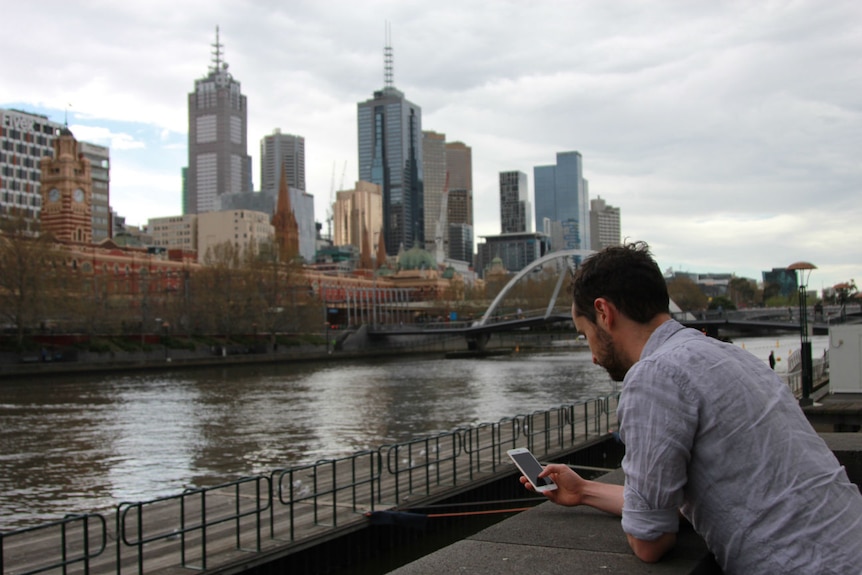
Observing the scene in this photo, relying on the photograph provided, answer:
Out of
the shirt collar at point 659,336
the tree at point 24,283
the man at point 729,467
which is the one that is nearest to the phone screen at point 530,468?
the man at point 729,467

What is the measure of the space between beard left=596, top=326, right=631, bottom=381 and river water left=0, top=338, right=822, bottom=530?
14735 mm

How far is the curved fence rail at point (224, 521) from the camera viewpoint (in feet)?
31.7

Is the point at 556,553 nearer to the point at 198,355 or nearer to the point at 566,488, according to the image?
the point at 566,488

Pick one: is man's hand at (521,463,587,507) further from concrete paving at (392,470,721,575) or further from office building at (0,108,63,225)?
office building at (0,108,63,225)

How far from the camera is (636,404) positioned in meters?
2.62

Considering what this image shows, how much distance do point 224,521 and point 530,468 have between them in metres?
7.79

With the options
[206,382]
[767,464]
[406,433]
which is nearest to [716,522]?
[767,464]

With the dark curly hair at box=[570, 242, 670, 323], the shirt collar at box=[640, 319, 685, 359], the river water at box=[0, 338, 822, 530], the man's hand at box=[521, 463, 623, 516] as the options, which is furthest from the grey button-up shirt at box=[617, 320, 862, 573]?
the river water at box=[0, 338, 822, 530]

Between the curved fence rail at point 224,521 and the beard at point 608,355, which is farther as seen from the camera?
the curved fence rail at point 224,521

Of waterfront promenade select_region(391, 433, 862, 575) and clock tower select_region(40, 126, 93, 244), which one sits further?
clock tower select_region(40, 126, 93, 244)

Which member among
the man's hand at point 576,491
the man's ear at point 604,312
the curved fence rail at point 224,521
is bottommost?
the curved fence rail at point 224,521

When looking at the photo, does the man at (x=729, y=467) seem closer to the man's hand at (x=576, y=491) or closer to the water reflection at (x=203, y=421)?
the man's hand at (x=576, y=491)

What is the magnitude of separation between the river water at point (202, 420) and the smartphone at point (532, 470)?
1396cm

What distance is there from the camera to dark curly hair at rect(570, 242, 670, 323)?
2947 millimetres
